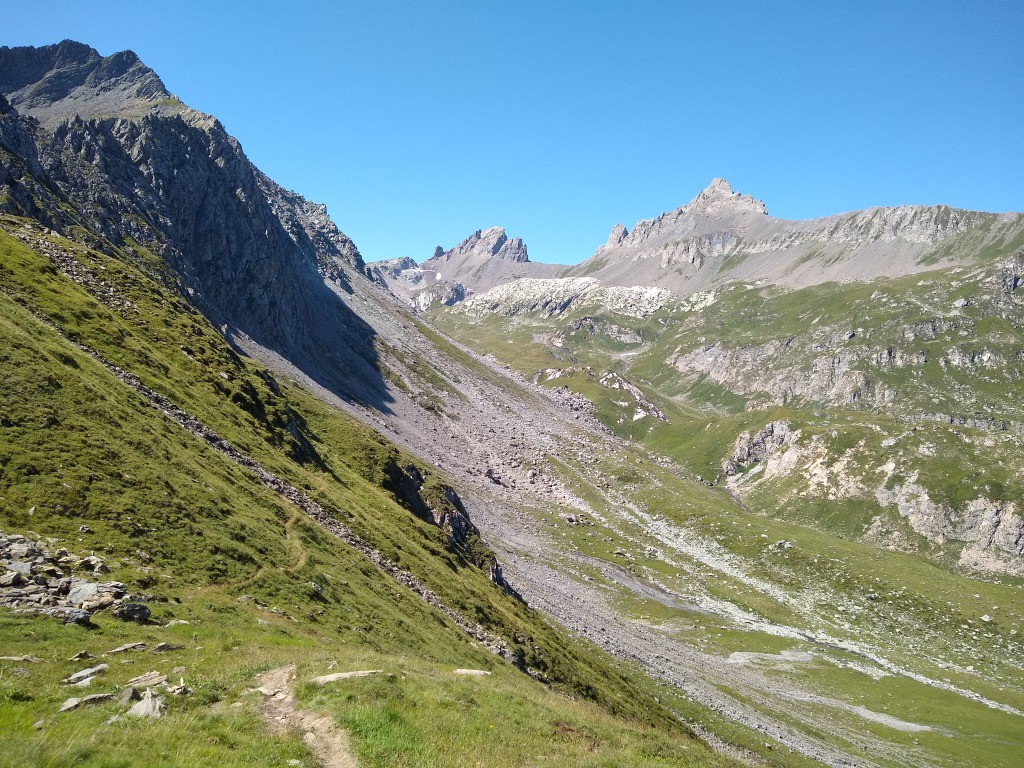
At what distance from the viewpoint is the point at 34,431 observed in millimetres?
31312

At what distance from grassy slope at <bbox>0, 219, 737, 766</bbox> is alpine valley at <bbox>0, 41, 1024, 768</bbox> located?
0.19 metres

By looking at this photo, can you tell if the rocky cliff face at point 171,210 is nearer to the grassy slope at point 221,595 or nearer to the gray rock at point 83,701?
the grassy slope at point 221,595

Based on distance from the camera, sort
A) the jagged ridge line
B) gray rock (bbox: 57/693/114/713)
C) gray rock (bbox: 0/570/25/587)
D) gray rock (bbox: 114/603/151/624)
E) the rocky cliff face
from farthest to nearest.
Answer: the rocky cliff face, the jagged ridge line, gray rock (bbox: 114/603/151/624), gray rock (bbox: 0/570/25/587), gray rock (bbox: 57/693/114/713)

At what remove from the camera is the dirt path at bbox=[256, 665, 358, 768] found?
54.1 feet

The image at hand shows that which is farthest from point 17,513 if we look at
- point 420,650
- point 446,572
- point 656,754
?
point 446,572

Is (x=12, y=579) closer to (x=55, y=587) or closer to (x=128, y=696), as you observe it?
(x=55, y=587)

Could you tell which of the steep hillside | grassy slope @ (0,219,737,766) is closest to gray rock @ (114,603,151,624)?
grassy slope @ (0,219,737,766)

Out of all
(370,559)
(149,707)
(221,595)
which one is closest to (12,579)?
(221,595)

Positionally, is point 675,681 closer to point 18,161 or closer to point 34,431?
point 34,431

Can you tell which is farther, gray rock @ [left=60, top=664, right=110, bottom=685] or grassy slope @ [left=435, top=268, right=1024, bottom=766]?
grassy slope @ [left=435, top=268, right=1024, bottom=766]

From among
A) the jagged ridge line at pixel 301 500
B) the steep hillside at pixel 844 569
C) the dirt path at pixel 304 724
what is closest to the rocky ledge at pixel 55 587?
the dirt path at pixel 304 724

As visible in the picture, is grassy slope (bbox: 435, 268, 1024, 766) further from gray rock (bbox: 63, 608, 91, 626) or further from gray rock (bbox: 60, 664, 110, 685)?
gray rock (bbox: 63, 608, 91, 626)

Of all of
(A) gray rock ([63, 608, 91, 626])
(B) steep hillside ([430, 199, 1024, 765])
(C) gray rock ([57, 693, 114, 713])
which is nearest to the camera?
(C) gray rock ([57, 693, 114, 713])

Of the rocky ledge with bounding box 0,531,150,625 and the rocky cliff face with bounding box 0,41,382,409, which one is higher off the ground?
the rocky cliff face with bounding box 0,41,382,409
